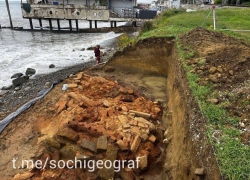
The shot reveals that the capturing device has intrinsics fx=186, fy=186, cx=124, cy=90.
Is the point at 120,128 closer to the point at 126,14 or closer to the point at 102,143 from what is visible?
the point at 102,143

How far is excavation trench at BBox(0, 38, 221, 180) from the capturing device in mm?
3977

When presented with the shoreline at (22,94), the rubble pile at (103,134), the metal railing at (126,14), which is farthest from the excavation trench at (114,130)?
the metal railing at (126,14)

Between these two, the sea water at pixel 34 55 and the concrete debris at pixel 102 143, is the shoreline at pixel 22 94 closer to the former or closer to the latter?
the sea water at pixel 34 55

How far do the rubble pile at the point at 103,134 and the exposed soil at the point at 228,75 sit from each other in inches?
95.5

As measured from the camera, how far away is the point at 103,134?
5980 millimetres

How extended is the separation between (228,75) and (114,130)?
3.91m

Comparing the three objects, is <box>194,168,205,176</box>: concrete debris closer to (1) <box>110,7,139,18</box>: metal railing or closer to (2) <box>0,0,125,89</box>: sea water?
(2) <box>0,0,125,89</box>: sea water

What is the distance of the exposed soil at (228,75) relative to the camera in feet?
12.9

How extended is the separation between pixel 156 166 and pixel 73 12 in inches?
1249

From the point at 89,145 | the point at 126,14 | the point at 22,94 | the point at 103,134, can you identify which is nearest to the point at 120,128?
the point at 103,134

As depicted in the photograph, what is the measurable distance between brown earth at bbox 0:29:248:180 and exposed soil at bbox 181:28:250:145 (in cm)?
8

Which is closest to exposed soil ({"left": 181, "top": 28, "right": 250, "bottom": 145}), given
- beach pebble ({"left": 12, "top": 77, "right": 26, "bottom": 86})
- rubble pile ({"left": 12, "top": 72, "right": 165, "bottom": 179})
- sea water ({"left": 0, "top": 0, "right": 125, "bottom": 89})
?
rubble pile ({"left": 12, "top": 72, "right": 165, "bottom": 179})

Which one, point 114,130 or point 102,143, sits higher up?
point 102,143

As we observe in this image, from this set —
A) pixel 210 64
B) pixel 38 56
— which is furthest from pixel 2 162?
pixel 38 56
